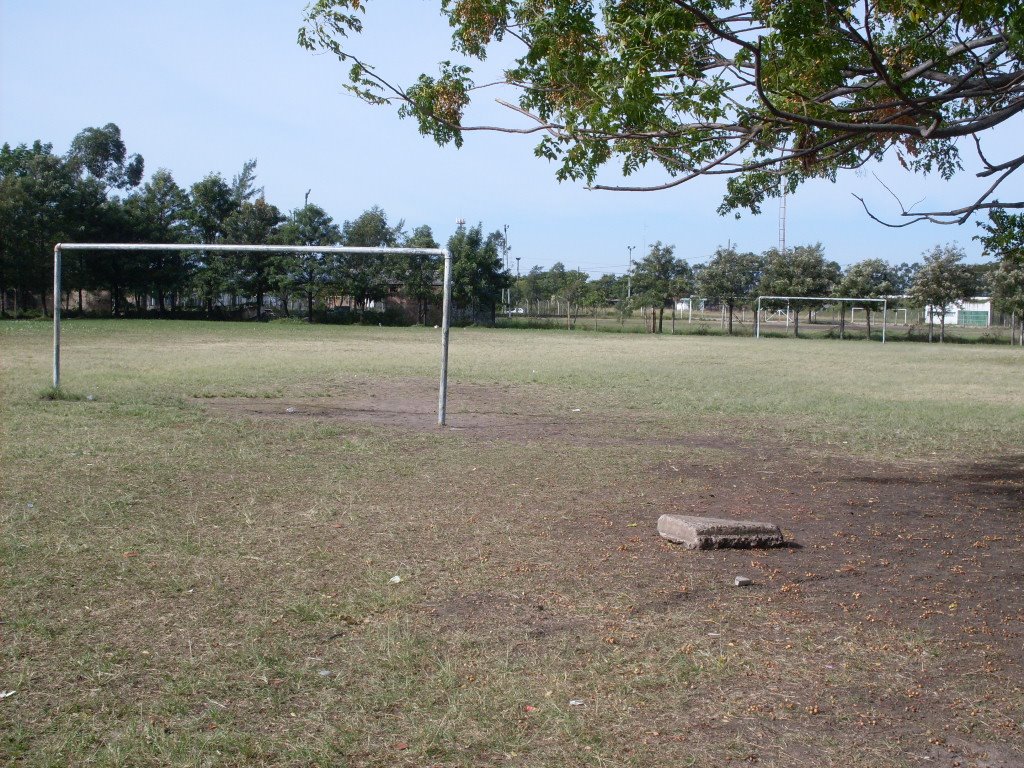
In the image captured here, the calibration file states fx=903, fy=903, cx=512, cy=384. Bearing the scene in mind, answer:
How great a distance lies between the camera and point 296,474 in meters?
8.22

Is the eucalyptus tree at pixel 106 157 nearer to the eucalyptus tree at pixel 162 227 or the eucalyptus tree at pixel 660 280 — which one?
the eucalyptus tree at pixel 162 227

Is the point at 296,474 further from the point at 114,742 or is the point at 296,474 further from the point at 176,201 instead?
the point at 176,201

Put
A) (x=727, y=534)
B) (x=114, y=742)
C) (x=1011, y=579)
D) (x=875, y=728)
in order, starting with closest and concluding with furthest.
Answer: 1. (x=114, y=742)
2. (x=875, y=728)
3. (x=1011, y=579)
4. (x=727, y=534)

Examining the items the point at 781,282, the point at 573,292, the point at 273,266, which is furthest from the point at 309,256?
the point at 781,282

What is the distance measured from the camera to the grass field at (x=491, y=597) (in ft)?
11.4

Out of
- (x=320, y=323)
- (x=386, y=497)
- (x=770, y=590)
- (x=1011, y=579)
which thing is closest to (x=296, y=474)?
(x=386, y=497)

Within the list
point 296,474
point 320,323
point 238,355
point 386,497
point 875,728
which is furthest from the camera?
point 320,323

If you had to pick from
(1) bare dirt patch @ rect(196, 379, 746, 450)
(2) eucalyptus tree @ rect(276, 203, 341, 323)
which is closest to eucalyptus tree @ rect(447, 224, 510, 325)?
(2) eucalyptus tree @ rect(276, 203, 341, 323)

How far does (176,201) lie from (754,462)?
49946 millimetres

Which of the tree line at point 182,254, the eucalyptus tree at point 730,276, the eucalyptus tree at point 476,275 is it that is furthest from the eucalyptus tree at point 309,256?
the eucalyptus tree at point 730,276

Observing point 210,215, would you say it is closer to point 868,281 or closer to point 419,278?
point 419,278

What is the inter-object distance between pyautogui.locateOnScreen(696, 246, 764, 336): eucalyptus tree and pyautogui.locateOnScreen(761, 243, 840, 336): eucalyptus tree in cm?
105

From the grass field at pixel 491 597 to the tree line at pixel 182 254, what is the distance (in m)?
31.8

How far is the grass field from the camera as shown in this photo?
136 inches
